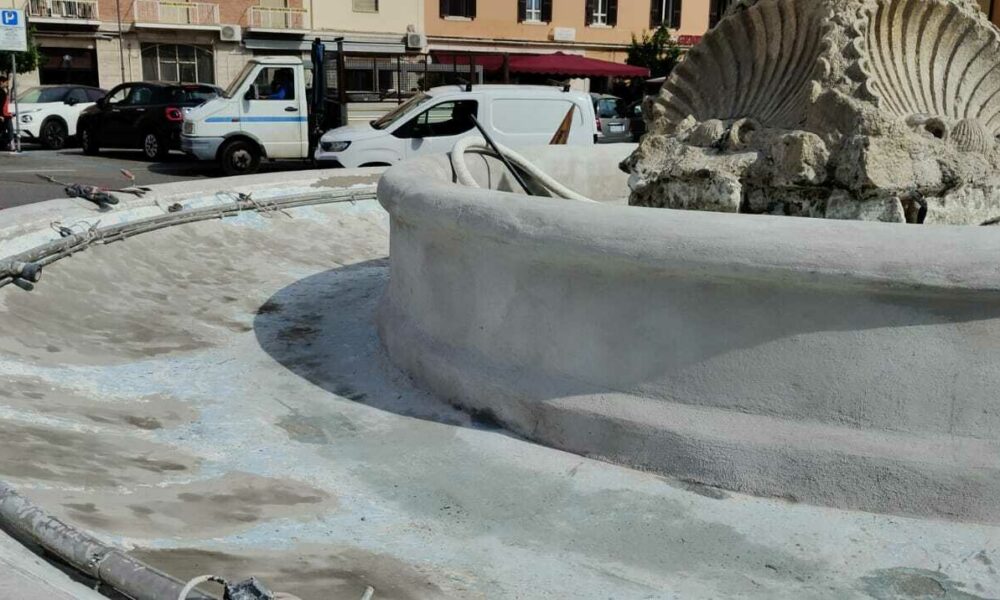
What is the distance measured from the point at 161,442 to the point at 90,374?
3.09 feet

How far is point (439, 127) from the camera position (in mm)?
15289

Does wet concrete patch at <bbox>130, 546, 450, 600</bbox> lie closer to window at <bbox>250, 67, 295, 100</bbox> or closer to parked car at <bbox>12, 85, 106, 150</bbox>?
window at <bbox>250, 67, 295, 100</bbox>

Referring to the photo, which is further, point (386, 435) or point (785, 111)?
point (785, 111)

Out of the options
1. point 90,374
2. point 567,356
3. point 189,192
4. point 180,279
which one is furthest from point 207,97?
point 567,356

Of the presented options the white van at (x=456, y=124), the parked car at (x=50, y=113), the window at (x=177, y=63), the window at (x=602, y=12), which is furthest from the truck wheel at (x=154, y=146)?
the window at (x=602, y=12)

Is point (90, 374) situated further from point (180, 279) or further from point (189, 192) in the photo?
point (189, 192)

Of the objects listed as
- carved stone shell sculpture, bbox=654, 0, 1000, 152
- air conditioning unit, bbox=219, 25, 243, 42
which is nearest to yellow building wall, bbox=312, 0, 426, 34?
air conditioning unit, bbox=219, 25, 243, 42

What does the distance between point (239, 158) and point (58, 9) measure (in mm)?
20511

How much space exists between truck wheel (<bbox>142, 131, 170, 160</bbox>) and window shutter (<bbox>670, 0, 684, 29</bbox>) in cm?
2837

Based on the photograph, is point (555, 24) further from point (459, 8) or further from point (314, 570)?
point (314, 570)

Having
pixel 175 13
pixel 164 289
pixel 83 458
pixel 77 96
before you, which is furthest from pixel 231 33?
pixel 83 458

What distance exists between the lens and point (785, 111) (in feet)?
16.7

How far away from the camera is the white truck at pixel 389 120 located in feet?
49.3

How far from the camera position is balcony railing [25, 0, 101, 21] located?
33375mm
